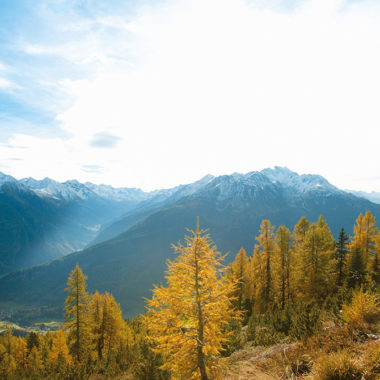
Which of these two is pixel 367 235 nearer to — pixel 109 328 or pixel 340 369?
pixel 340 369

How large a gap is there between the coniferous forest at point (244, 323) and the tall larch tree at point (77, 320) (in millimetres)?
113

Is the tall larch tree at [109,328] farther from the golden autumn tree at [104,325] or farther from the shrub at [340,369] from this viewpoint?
the shrub at [340,369]

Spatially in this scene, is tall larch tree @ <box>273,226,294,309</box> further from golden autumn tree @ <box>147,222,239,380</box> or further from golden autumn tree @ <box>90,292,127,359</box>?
golden autumn tree @ <box>90,292,127,359</box>

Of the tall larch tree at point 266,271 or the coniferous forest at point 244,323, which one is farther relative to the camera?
the tall larch tree at point 266,271

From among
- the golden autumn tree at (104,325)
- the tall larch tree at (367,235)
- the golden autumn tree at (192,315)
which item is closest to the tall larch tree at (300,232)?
the tall larch tree at (367,235)

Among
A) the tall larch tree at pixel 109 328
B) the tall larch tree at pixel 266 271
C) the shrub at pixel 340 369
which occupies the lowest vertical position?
the tall larch tree at pixel 109 328

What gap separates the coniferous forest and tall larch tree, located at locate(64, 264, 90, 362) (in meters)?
0.11

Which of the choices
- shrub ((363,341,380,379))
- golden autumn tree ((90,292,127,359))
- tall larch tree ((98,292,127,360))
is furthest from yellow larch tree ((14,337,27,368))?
shrub ((363,341,380,379))

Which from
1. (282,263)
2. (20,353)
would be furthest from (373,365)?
(20,353)

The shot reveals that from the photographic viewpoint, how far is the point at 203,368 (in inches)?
411

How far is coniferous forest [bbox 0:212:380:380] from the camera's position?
30.9 ft

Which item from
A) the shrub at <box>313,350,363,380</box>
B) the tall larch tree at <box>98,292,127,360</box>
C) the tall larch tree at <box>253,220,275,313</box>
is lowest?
the tall larch tree at <box>98,292,127,360</box>

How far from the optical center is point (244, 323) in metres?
30.1

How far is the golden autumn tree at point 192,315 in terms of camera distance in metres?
10.6
